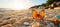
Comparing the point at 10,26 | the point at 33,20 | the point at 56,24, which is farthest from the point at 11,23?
the point at 56,24

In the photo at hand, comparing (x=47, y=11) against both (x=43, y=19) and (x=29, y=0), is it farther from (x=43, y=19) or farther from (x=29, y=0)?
(x=29, y=0)

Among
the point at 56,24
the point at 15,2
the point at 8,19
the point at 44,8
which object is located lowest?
the point at 56,24

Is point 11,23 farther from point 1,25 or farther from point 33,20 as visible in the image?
point 33,20

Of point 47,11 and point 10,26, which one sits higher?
point 47,11

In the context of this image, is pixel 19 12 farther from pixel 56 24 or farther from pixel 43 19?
pixel 56 24

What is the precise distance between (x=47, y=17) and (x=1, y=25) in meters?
0.58

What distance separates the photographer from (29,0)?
1391mm

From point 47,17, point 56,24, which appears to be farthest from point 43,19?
point 56,24

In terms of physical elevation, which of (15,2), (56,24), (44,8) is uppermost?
(15,2)

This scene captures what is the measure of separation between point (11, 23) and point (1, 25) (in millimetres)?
124

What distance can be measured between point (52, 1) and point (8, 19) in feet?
2.01

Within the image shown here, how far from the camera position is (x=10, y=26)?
131cm

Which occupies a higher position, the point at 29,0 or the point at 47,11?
the point at 29,0

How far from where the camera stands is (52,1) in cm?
138
